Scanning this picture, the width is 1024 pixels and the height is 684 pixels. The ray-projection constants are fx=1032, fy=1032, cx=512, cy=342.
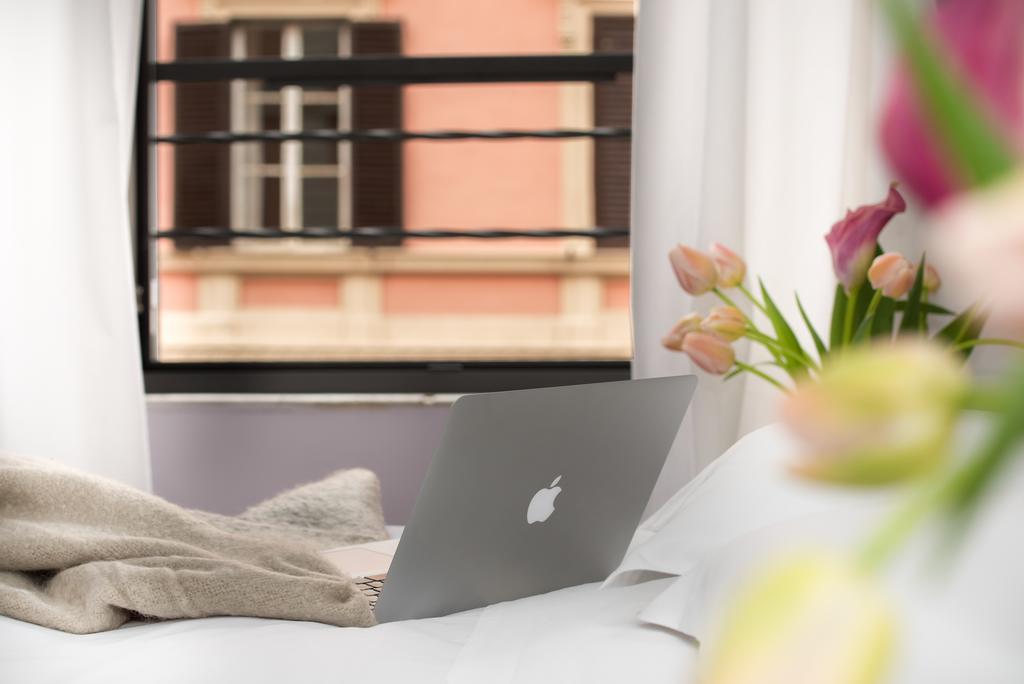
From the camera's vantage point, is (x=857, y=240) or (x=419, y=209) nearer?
(x=857, y=240)

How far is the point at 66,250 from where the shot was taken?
94.7 inches

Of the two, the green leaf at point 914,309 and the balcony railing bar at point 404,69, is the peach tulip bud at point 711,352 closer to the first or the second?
the green leaf at point 914,309

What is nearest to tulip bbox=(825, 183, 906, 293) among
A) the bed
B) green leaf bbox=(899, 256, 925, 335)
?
green leaf bbox=(899, 256, 925, 335)

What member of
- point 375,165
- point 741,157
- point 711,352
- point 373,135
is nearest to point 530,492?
point 711,352

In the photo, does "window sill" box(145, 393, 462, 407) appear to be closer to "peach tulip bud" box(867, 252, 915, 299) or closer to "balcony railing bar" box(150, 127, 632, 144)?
"balcony railing bar" box(150, 127, 632, 144)

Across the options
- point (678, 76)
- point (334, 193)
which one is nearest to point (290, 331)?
point (334, 193)

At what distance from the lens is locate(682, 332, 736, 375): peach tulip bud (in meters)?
1.53

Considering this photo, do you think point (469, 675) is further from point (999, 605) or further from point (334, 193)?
point (334, 193)

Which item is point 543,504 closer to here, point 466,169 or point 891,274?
point 891,274

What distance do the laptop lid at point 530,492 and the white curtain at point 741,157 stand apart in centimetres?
85

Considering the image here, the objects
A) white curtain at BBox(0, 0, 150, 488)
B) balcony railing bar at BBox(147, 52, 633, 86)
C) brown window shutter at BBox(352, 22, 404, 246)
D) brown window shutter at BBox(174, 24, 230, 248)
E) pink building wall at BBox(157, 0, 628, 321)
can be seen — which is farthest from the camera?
pink building wall at BBox(157, 0, 628, 321)

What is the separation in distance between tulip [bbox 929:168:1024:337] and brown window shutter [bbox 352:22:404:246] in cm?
1491

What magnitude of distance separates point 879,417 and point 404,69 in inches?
113

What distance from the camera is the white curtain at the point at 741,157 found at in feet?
7.27
